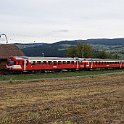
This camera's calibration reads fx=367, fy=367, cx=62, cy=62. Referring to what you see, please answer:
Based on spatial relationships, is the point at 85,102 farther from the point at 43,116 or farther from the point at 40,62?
the point at 40,62

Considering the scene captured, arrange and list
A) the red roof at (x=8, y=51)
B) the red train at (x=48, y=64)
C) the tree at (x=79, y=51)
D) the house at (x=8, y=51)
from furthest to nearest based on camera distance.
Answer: the tree at (x=79, y=51) < the red roof at (x=8, y=51) < the house at (x=8, y=51) < the red train at (x=48, y=64)

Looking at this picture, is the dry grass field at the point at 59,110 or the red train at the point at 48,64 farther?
the red train at the point at 48,64

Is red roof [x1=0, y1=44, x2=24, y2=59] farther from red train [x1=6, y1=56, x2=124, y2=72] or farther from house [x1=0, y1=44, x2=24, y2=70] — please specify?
red train [x1=6, y1=56, x2=124, y2=72]

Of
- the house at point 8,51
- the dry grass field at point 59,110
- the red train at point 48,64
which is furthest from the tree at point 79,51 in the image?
the dry grass field at point 59,110

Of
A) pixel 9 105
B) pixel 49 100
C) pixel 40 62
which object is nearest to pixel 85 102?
pixel 49 100

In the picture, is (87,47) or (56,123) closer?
(56,123)

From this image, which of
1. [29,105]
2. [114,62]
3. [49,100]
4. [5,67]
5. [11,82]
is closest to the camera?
[29,105]

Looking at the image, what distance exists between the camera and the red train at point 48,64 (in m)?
55.3

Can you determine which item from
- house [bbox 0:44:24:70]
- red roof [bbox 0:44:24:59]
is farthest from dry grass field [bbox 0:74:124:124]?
red roof [bbox 0:44:24:59]

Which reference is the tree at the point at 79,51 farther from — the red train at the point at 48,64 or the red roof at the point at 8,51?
the red train at the point at 48,64

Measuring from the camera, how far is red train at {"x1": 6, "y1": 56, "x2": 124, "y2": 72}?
55.3 metres

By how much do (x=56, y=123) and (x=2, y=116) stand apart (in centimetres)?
347

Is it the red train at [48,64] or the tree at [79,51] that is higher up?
the tree at [79,51]

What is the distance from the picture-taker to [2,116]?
734 inches
